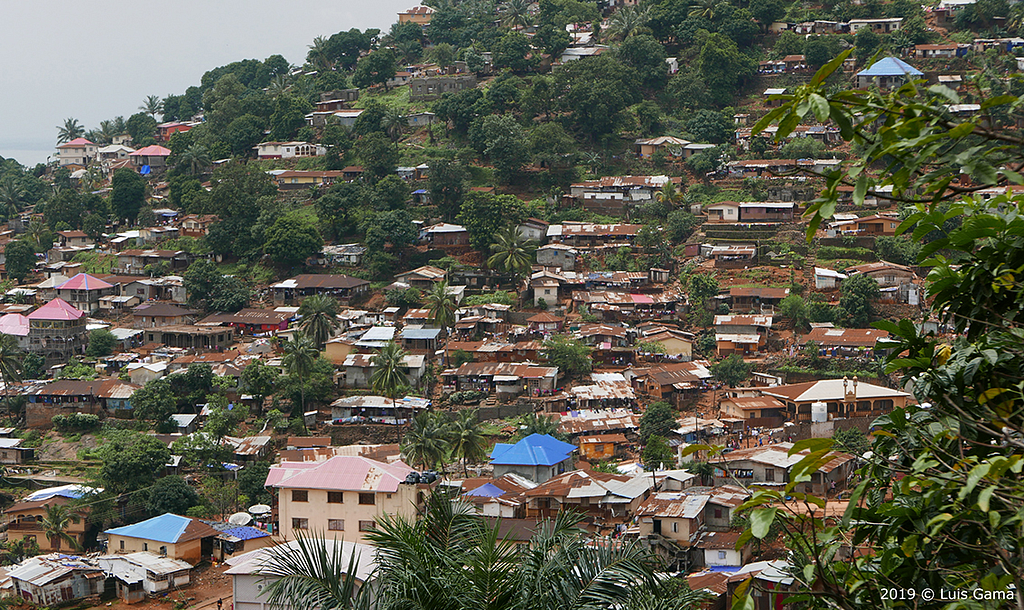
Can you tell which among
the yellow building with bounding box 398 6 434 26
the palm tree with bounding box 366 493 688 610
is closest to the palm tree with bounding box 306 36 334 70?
the yellow building with bounding box 398 6 434 26

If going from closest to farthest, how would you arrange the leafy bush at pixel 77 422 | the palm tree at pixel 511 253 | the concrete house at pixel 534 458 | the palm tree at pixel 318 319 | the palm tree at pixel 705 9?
the concrete house at pixel 534 458 < the leafy bush at pixel 77 422 < the palm tree at pixel 318 319 < the palm tree at pixel 511 253 < the palm tree at pixel 705 9

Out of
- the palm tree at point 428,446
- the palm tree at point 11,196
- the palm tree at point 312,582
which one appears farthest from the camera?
the palm tree at point 11,196

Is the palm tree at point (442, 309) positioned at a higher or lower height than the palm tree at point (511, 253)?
lower

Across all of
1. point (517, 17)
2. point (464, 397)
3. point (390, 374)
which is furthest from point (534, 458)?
point (517, 17)

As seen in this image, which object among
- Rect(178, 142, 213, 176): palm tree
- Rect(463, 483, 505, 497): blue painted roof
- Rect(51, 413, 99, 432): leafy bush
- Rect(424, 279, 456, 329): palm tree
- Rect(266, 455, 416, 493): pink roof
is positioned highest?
Rect(178, 142, 213, 176): palm tree

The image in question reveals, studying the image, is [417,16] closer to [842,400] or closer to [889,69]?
[889,69]

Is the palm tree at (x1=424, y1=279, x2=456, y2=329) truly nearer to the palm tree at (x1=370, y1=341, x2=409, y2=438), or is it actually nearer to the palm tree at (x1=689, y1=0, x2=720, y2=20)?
the palm tree at (x1=370, y1=341, x2=409, y2=438)

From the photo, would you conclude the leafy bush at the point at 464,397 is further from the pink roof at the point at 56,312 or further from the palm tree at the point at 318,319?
the pink roof at the point at 56,312

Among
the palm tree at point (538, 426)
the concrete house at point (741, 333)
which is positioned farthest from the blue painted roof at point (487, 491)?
the concrete house at point (741, 333)
